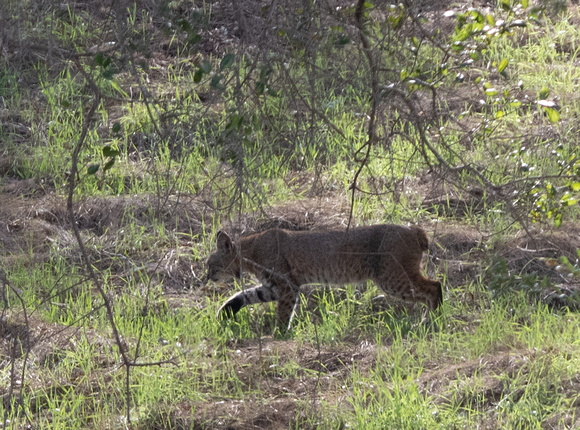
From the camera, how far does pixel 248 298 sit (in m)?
6.46

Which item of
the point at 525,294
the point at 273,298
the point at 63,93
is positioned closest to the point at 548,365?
the point at 525,294

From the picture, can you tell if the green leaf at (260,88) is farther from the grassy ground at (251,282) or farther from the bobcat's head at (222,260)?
the bobcat's head at (222,260)

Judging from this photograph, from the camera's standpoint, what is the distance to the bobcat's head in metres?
6.88

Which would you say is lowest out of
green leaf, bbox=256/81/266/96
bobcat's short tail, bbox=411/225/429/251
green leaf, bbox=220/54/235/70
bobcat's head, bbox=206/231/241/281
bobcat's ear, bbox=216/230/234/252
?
bobcat's head, bbox=206/231/241/281

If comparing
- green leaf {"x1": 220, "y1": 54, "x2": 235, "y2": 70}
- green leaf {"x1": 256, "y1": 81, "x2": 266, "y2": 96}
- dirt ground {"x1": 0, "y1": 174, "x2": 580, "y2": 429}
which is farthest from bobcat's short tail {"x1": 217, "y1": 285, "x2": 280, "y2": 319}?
green leaf {"x1": 220, "y1": 54, "x2": 235, "y2": 70}

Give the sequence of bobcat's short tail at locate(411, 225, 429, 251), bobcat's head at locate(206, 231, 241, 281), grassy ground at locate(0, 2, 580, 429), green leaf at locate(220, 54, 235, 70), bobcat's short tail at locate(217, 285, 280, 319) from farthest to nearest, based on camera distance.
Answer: bobcat's head at locate(206, 231, 241, 281), bobcat's short tail at locate(411, 225, 429, 251), bobcat's short tail at locate(217, 285, 280, 319), grassy ground at locate(0, 2, 580, 429), green leaf at locate(220, 54, 235, 70)

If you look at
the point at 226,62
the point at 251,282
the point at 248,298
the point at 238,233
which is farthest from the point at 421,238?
the point at 226,62

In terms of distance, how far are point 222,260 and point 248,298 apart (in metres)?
0.57

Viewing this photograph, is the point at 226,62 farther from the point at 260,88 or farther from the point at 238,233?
the point at 238,233

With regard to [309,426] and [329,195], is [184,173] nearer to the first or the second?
[329,195]

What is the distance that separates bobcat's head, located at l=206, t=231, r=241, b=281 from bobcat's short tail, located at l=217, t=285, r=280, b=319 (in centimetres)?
42

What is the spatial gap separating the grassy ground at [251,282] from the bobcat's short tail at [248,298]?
97 millimetres

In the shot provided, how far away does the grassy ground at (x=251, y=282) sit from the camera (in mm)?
4559

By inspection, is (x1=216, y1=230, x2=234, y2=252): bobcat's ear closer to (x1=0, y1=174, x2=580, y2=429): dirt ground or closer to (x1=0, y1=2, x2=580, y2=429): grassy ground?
(x1=0, y1=2, x2=580, y2=429): grassy ground
